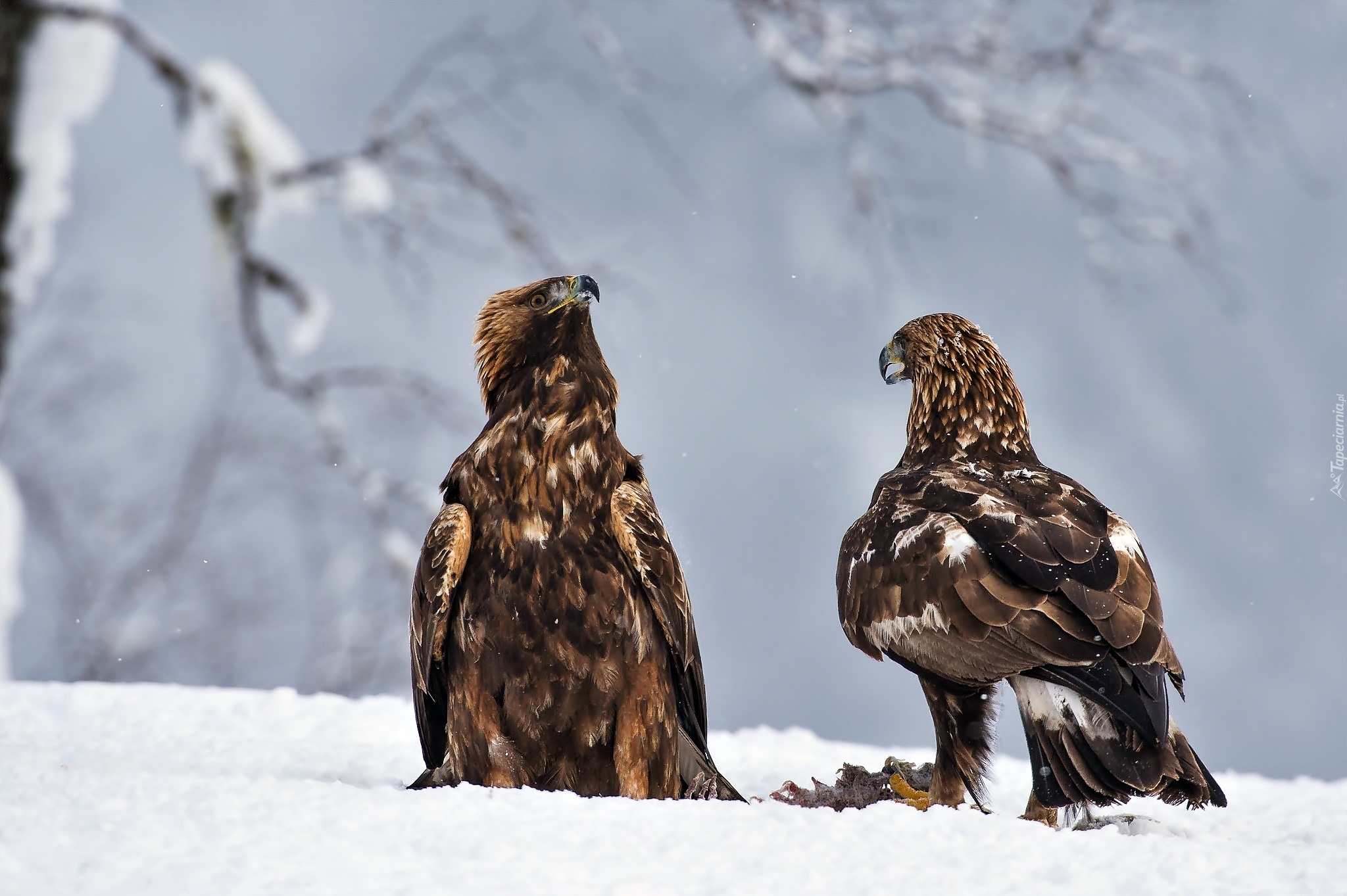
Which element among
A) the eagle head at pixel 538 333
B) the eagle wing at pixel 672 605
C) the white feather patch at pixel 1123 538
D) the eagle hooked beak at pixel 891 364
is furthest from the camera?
the eagle hooked beak at pixel 891 364

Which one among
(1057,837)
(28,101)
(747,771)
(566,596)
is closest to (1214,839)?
(1057,837)

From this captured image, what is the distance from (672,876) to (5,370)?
281 inches

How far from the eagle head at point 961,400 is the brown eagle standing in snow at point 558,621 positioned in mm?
1761

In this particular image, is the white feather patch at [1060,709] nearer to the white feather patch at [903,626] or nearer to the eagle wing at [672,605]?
the white feather patch at [903,626]

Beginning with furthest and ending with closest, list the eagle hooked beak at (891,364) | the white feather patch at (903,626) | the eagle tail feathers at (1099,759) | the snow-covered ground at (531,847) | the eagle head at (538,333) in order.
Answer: the eagle hooked beak at (891,364)
the eagle head at (538,333)
the white feather patch at (903,626)
the eagle tail feathers at (1099,759)
the snow-covered ground at (531,847)

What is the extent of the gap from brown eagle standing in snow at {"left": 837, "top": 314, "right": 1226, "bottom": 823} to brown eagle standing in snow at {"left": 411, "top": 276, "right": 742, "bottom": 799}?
2.73ft

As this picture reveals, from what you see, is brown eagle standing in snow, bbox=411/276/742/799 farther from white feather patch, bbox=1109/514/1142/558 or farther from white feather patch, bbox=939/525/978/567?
white feather patch, bbox=1109/514/1142/558

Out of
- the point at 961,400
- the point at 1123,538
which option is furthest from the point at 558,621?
the point at 961,400

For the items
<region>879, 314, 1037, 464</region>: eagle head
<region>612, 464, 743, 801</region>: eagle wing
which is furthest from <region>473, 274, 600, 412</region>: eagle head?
<region>879, 314, 1037, 464</region>: eagle head

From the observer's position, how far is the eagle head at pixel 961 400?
5.78m

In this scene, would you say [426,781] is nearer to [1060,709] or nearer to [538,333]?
[538,333]

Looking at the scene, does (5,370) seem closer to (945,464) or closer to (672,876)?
(945,464)

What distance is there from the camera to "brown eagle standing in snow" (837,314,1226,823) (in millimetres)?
4199

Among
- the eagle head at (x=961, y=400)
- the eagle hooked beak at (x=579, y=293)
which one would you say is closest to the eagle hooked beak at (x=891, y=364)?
the eagle head at (x=961, y=400)
